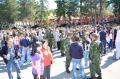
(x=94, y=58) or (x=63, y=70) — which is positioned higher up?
(x=94, y=58)

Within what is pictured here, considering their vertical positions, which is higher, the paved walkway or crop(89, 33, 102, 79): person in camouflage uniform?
crop(89, 33, 102, 79): person in camouflage uniform

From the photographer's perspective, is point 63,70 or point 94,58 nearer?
point 94,58

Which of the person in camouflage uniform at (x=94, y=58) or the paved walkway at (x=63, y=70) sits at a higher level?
the person in camouflage uniform at (x=94, y=58)

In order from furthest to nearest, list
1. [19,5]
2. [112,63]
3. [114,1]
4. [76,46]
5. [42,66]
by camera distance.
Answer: [19,5] < [114,1] < [112,63] < [76,46] < [42,66]

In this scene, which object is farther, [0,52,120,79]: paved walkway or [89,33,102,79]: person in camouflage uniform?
[0,52,120,79]: paved walkway

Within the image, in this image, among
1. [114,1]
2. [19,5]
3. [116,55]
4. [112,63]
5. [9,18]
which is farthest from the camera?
[19,5]

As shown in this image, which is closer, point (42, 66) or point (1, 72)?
point (42, 66)

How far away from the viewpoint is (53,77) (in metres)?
14.1

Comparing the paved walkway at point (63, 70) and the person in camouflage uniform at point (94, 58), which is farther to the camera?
the paved walkway at point (63, 70)

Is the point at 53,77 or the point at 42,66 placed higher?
the point at 42,66

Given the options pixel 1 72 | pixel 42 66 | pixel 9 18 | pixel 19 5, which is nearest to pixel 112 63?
pixel 1 72

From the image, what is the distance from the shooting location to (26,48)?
Result: 17.8 metres

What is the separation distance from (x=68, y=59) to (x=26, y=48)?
374 centimetres

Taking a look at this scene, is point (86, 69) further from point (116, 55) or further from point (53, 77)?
point (116, 55)
